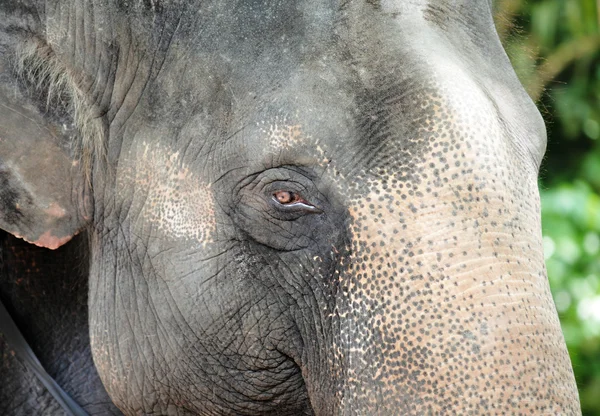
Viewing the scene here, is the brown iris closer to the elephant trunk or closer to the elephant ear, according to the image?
the elephant trunk

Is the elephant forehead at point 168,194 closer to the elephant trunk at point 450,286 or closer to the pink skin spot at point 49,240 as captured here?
the pink skin spot at point 49,240

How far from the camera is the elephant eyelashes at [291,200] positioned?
5.36ft

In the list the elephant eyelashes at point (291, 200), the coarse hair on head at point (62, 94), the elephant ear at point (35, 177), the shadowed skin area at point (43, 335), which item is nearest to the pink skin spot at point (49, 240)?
the elephant ear at point (35, 177)

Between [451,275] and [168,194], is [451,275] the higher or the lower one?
the higher one

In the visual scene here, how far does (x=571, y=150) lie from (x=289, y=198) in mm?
4369

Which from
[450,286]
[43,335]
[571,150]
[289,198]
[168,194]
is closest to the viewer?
[450,286]

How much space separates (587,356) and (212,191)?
293 cm

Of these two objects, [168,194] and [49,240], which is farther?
[49,240]

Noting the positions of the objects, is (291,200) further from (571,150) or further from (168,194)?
(571,150)

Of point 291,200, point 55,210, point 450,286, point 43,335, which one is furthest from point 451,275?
point 43,335

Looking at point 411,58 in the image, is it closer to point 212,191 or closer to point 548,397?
point 212,191

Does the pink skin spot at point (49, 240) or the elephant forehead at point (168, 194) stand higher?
the elephant forehead at point (168, 194)

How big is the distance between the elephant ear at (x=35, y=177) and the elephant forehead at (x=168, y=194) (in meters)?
0.11

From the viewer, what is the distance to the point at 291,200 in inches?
65.0
